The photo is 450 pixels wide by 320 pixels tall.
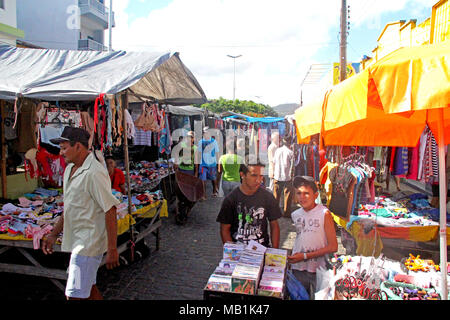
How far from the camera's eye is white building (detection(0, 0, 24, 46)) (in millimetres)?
11781

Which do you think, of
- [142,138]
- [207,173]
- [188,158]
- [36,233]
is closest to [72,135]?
[36,233]

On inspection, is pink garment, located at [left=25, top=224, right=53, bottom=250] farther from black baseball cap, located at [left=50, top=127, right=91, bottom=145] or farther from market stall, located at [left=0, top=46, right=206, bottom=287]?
black baseball cap, located at [left=50, top=127, right=91, bottom=145]

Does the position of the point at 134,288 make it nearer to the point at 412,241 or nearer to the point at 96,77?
the point at 96,77

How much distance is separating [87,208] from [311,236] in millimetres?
2192

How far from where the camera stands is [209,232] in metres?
6.54

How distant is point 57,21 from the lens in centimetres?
2208

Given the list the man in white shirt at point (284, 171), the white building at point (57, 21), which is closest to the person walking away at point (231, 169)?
the man in white shirt at point (284, 171)

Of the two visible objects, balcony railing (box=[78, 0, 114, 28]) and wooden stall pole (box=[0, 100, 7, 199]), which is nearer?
wooden stall pole (box=[0, 100, 7, 199])

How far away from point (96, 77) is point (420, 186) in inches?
477

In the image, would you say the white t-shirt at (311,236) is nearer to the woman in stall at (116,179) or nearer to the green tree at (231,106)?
the woman in stall at (116,179)

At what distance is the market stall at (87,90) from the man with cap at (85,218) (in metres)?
0.94

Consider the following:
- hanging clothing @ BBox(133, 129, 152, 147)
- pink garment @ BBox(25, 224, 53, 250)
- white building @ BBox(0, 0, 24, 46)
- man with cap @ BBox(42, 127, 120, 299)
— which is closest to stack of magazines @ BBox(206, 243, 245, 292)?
man with cap @ BBox(42, 127, 120, 299)
